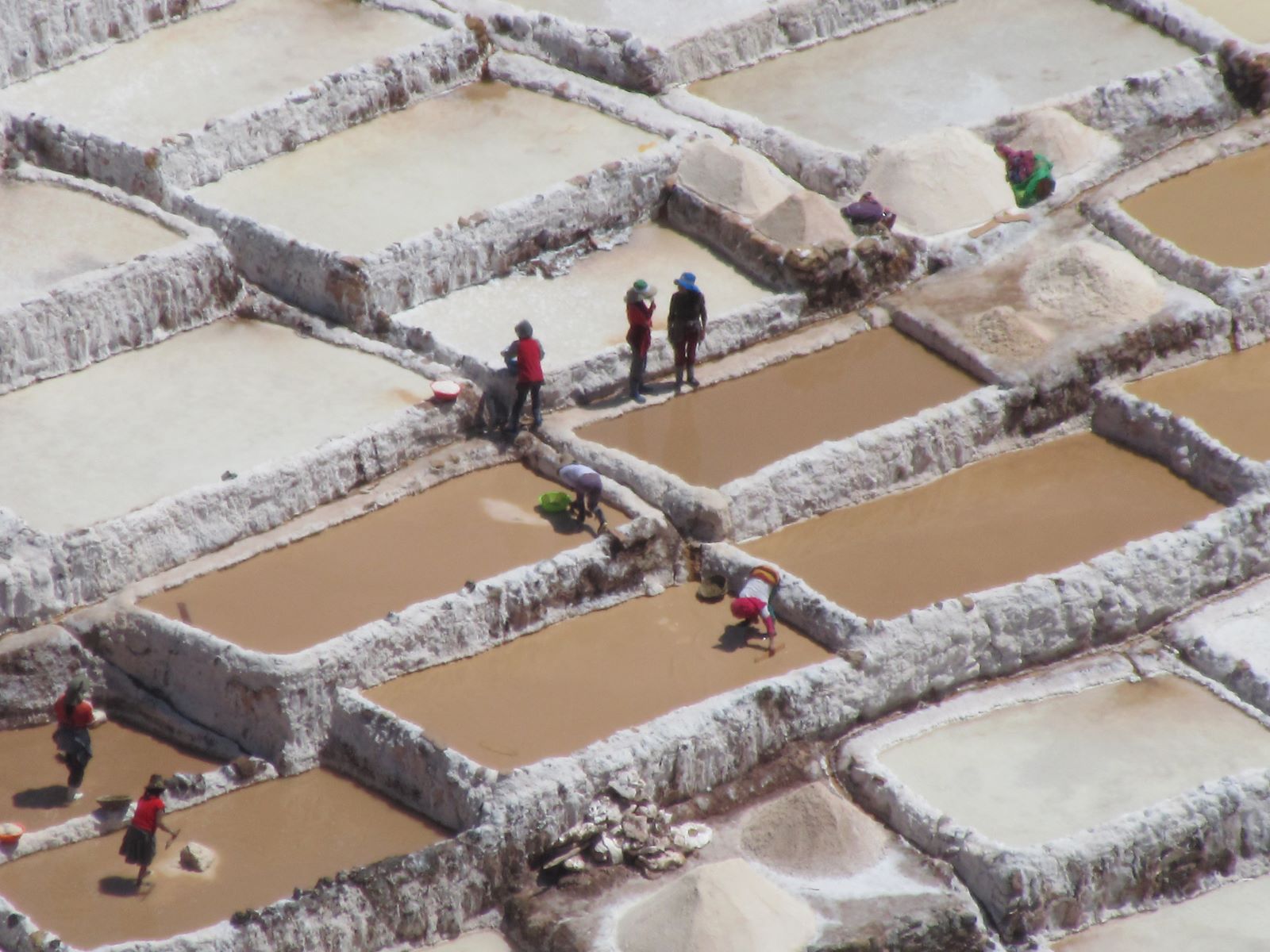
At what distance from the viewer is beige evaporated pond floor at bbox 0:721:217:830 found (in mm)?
21656

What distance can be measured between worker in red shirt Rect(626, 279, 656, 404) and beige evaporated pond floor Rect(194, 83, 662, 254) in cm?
305

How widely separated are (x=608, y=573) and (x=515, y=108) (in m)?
8.54

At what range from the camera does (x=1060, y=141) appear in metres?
29.6

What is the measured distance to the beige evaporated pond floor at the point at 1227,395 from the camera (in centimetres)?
2577

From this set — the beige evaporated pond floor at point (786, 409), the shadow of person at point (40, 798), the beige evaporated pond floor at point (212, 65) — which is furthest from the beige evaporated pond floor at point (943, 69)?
the shadow of person at point (40, 798)

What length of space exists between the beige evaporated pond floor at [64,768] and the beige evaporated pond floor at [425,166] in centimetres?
680

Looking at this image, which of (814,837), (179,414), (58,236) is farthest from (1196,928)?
(58,236)

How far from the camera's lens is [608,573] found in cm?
2344

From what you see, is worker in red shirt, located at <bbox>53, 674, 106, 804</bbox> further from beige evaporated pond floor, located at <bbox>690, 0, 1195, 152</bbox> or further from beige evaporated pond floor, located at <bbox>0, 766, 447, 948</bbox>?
beige evaporated pond floor, located at <bbox>690, 0, 1195, 152</bbox>

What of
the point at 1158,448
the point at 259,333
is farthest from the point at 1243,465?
the point at 259,333

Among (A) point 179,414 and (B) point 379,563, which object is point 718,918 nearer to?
(B) point 379,563

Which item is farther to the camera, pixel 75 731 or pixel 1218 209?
pixel 1218 209

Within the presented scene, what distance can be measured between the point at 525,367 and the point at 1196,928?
858 cm

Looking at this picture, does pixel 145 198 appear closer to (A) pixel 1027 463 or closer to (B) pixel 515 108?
(B) pixel 515 108
